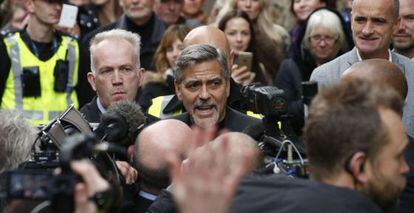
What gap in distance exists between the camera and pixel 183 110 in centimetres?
711

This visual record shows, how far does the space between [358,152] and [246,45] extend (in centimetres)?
536

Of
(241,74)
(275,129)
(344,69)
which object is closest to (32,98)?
(241,74)

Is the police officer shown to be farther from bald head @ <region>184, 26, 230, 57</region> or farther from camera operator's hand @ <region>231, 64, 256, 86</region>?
bald head @ <region>184, 26, 230, 57</region>

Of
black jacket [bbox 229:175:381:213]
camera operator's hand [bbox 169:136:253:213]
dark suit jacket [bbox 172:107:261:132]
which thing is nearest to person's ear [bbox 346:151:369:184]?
black jacket [bbox 229:175:381:213]

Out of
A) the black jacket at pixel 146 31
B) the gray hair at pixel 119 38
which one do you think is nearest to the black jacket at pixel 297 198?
the gray hair at pixel 119 38

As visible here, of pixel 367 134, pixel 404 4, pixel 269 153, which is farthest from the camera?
pixel 404 4

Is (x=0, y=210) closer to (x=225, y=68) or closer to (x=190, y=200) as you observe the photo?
(x=190, y=200)

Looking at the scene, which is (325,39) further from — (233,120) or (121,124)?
(121,124)

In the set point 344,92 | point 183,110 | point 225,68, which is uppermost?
point 344,92

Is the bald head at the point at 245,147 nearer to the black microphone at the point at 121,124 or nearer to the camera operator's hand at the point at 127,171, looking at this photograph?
the black microphone at the point at 121,124

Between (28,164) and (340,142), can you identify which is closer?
(340,142)

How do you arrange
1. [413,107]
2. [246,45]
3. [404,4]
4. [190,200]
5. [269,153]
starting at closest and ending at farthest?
[190,200] → [269,153] → [413,107] → [404,4] → [246,45]

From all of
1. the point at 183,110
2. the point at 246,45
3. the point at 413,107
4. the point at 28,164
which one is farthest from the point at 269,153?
the point at 246,45

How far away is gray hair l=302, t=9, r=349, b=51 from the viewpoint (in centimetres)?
861
